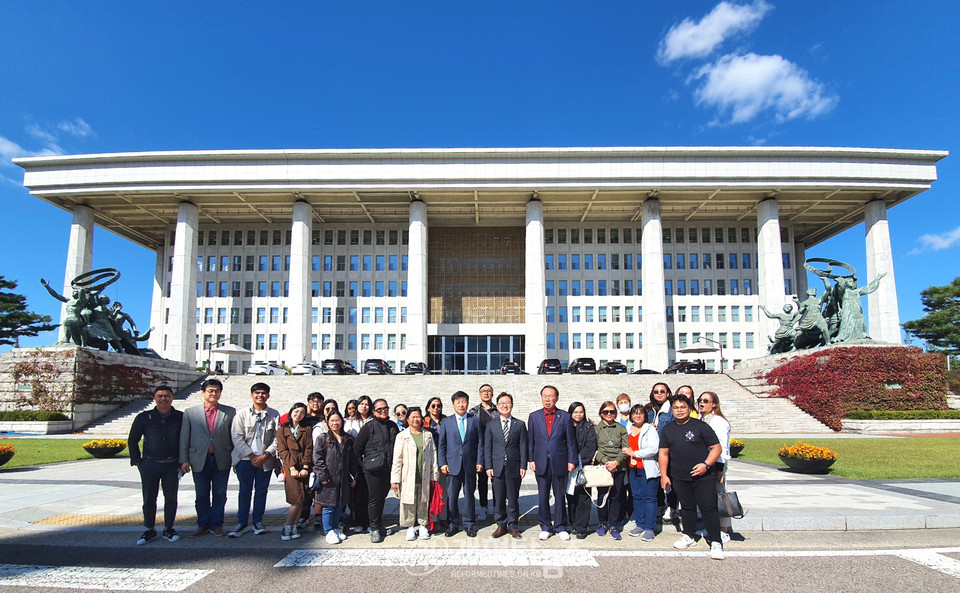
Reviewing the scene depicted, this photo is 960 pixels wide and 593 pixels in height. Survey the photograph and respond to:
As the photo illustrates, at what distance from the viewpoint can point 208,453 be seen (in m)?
7.70

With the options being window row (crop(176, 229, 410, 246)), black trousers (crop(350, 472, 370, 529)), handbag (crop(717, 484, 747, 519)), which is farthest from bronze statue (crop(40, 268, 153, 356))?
handbag (crop(717, 484, 747, 519))

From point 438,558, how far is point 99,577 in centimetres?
357

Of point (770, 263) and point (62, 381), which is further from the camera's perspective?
point (770, 263)

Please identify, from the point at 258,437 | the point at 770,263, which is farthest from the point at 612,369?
the point at 258,437

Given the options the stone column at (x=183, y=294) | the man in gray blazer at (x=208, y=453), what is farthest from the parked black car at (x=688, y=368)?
the stone column at (x=183, y=294)

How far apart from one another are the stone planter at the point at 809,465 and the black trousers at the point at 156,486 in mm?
12544

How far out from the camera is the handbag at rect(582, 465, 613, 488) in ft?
24.4

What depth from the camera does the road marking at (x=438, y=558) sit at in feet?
21.1

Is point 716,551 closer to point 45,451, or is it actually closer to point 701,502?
point 701,502

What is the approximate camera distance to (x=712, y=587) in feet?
18.2

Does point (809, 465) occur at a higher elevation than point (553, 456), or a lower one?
lower

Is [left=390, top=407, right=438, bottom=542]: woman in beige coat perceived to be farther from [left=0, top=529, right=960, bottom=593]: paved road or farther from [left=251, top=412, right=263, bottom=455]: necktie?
[left=251, top=412, right=263, bottom=455]: necktie

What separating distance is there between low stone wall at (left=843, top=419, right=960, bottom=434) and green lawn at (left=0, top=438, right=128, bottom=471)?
106 ft

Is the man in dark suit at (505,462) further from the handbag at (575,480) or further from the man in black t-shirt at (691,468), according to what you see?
the man in black t-shirt at (691,468)
